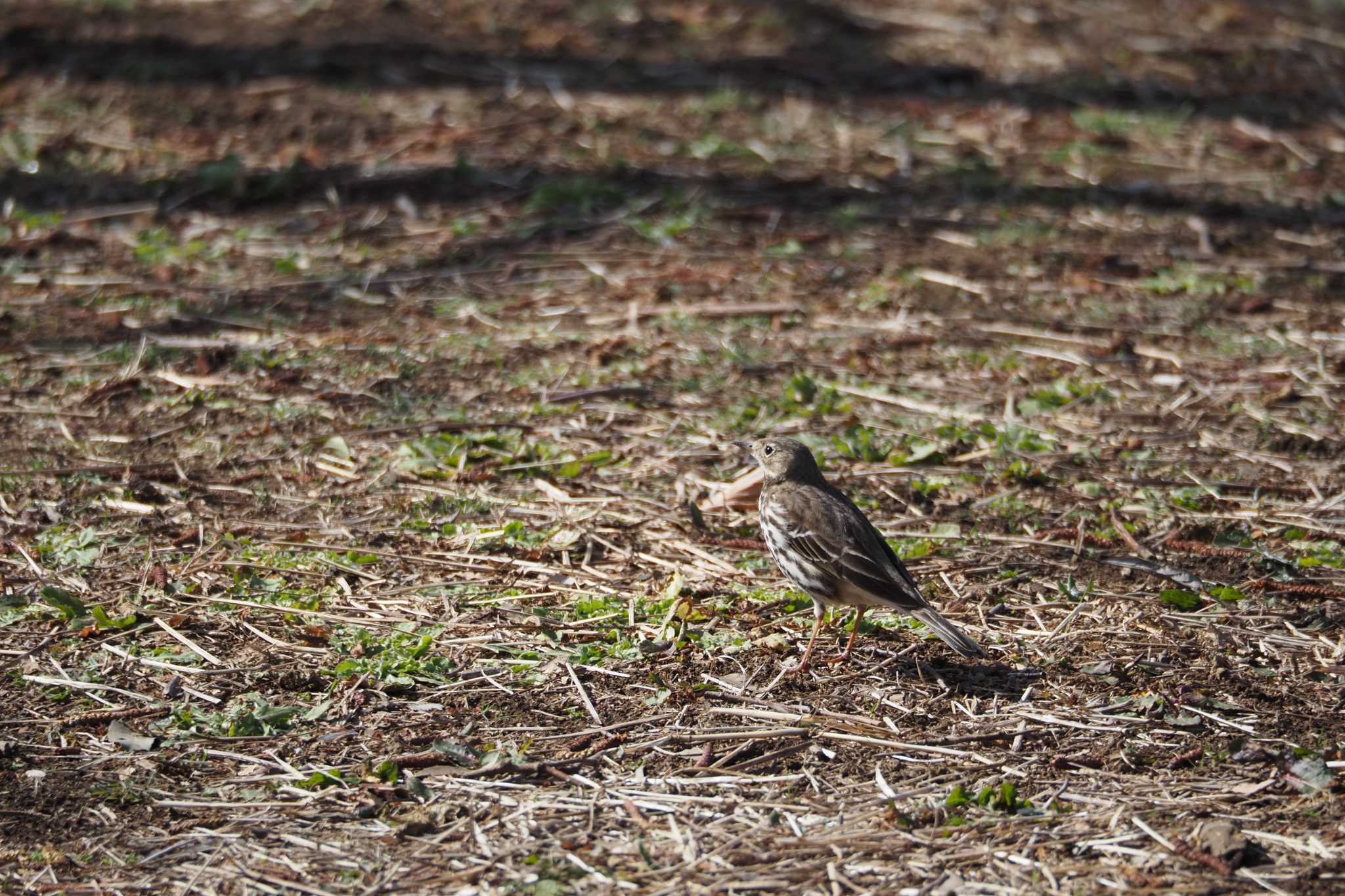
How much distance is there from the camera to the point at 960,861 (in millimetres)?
3973

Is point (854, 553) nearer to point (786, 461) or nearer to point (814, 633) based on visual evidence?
point (814, 633)

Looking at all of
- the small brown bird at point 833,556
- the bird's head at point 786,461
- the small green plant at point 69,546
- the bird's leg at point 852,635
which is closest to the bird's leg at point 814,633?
the small brown bird at point 833,556

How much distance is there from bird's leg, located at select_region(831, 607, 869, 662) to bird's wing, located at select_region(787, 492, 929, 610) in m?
0.19

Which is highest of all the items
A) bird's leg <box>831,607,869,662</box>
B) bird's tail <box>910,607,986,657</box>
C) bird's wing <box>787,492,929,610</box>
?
bird's wing <box>787,492,929,610</box>

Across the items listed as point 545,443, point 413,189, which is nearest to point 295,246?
point 413,189

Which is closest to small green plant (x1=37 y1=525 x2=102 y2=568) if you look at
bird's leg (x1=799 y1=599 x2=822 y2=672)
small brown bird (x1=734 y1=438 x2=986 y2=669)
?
small brown bird (x1=734 y1=438 x2=986 y2=669)

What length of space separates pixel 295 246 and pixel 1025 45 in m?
7.07

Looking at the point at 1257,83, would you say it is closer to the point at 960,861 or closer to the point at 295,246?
the point at 295,246

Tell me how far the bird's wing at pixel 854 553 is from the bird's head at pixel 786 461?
31 centimetres

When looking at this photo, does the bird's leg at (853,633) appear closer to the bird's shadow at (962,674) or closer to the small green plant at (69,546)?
A: the bird's shadow at (962,674)

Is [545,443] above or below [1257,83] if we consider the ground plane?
below

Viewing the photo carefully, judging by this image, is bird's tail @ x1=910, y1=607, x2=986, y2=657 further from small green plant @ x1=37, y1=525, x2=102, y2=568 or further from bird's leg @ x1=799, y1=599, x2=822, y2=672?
small green plant @ x1=37, y1=525, x2=102, y2=568

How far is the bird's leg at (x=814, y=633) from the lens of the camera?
5121mm

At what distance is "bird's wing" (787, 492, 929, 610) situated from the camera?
5133 millimetres
